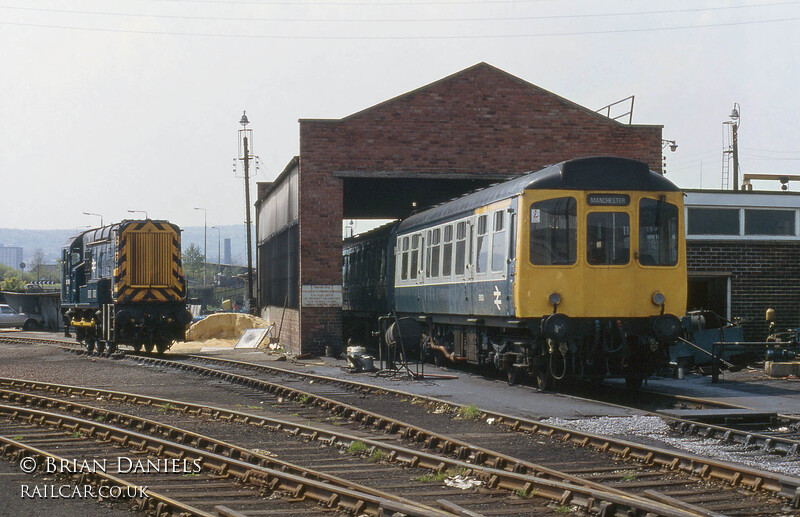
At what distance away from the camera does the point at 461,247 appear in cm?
1803

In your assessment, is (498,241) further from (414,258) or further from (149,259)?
(149,259)

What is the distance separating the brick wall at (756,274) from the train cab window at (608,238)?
8.83 metres

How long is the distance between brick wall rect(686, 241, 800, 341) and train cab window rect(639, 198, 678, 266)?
8.39 m

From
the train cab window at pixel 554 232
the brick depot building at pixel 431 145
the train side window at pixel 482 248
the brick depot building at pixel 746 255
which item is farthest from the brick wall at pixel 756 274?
the train cab window at pixel 554 232

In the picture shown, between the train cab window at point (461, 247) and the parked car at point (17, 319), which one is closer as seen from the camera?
the train cab window at point (461, 247)

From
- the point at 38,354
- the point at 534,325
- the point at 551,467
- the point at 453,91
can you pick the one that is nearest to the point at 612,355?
the point at 534,325

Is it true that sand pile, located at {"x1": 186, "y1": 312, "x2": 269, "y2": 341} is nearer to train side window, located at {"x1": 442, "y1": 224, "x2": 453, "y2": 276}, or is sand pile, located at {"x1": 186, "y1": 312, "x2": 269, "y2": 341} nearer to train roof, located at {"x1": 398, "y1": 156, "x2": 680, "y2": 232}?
train side window, located at {"x1": 442, "y1": 224, "x2": 453, "y2": 276}

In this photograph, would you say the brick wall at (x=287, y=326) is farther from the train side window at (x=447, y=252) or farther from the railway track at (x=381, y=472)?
the railway track at (x=381, y=472)

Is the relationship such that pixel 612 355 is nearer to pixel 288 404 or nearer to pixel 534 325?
pixel 534 325

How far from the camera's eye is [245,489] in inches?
322

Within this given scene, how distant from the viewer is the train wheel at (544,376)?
1542cm

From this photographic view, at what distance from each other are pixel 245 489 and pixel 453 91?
1776cm

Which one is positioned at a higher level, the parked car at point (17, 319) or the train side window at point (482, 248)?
the train side window at point (482, 248)

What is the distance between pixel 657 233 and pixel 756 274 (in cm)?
951
